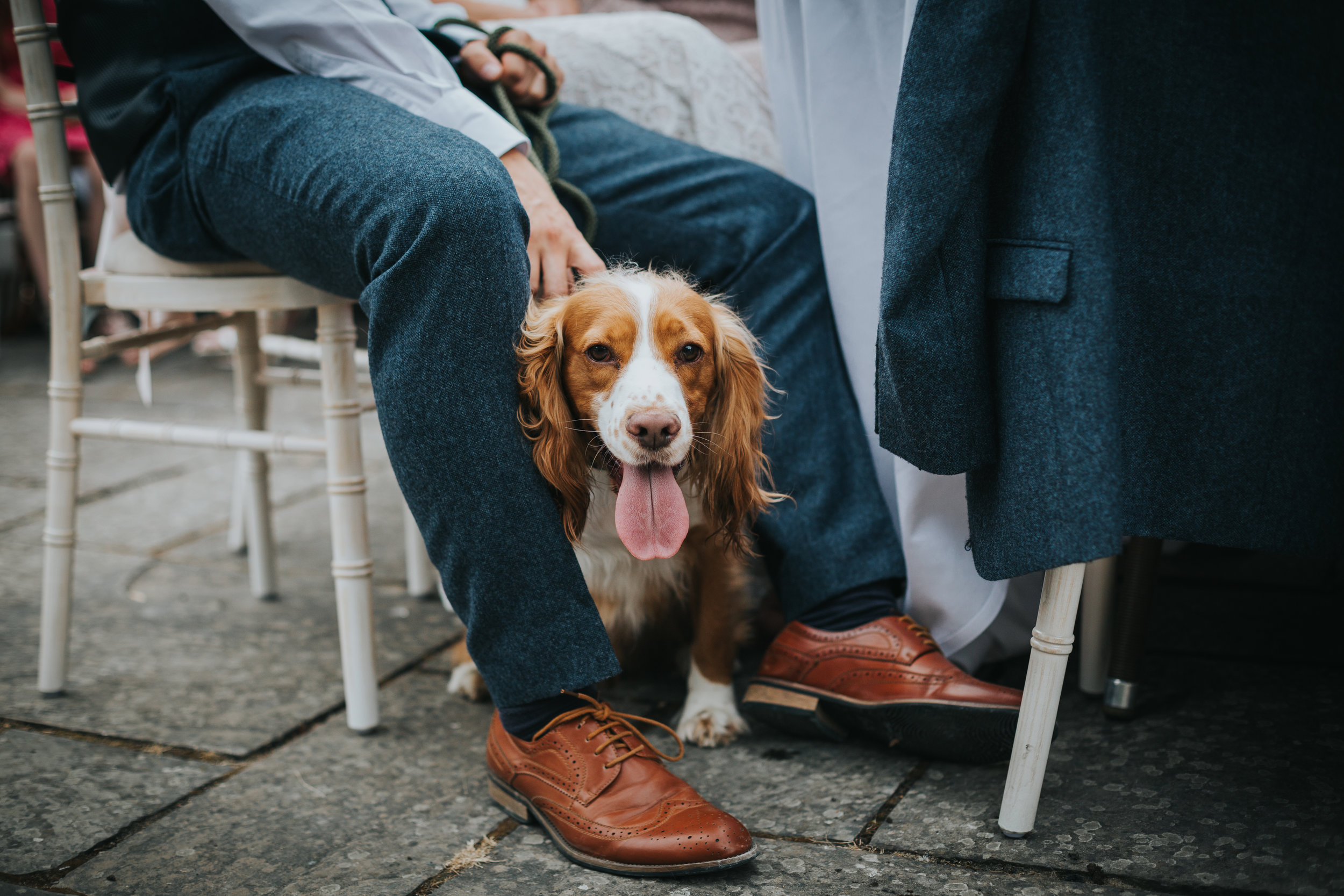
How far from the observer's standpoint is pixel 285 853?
4.80ft

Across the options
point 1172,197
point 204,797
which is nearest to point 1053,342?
point 1172,197

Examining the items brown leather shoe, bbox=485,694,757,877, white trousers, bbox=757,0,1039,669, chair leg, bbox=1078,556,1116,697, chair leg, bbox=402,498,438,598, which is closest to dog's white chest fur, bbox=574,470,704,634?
brown leather shoe, bbox=485,694,757,877

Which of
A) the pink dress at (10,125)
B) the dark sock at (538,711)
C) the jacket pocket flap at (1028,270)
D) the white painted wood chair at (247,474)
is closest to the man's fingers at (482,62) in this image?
the white painted wood chair at (247,474)

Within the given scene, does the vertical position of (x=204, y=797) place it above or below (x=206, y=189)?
below

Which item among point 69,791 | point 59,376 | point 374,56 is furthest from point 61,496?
point 374,56

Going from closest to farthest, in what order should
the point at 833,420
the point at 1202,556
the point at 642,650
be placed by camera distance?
the point at 833,420
the point at 642,650
the point at 1202,556

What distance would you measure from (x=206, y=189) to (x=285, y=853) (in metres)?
1.04

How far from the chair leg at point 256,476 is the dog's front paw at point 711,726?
4.12 feet

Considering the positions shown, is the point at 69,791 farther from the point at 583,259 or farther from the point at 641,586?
the point at 583,259

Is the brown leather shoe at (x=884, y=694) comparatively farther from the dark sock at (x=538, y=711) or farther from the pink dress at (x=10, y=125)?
the pink dress at (x=10, y=125)

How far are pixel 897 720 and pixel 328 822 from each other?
2.96 ft

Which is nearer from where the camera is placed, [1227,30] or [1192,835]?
[1227,30]

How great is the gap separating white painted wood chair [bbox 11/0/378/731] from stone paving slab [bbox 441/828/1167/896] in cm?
55

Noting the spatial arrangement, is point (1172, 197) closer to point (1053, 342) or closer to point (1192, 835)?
point (1053, 342)
